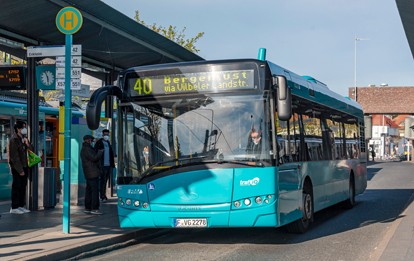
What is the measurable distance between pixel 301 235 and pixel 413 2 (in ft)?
16.0

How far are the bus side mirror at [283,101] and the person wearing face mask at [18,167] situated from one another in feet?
20.1

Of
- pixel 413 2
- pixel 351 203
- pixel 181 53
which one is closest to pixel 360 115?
pixel 351 203

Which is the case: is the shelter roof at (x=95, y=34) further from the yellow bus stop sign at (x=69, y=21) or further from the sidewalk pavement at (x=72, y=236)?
the sidewalk pavement at (x=72, y=236)

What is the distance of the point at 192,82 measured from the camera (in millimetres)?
9898

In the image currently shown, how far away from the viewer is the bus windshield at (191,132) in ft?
31.0

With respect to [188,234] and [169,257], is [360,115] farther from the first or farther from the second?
[169,257]

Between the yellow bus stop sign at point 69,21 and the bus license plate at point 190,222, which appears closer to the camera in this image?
the bus license plate at point 190,222

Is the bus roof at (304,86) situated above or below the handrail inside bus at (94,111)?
above

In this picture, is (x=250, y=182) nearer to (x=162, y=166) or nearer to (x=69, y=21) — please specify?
(x=162, y=166)

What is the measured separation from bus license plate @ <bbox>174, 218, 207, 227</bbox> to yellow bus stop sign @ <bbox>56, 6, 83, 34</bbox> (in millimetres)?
3618

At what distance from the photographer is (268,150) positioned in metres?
9.45

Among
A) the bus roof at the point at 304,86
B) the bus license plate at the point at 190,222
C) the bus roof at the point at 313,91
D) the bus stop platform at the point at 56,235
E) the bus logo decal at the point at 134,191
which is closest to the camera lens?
the bus stop platform at the point at 56,235

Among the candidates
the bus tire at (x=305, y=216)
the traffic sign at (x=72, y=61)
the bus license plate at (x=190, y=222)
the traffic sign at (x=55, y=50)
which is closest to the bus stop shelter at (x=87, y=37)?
the traffic sign at (x=55, y=50)

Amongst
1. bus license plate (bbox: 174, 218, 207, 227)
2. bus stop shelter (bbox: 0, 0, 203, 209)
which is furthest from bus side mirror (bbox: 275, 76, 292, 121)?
bus stop shelter (bbox: 0, 0, 203, 209)
